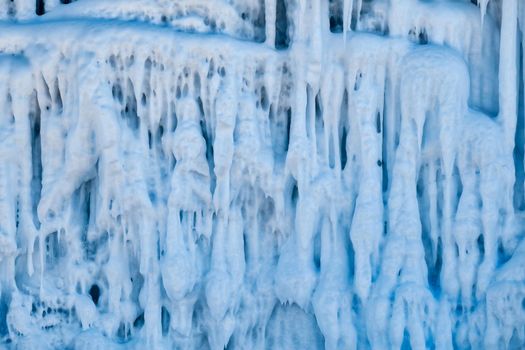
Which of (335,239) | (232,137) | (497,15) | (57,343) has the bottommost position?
(57,343)

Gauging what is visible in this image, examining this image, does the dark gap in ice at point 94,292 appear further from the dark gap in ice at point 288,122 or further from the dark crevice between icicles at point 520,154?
the dark crevice between icicles at point 520,154

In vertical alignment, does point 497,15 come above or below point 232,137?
above

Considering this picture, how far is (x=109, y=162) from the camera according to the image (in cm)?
1903

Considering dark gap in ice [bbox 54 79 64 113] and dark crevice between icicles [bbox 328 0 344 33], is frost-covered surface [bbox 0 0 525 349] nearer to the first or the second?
dark gap in ice [bbox 54 79 64 113]

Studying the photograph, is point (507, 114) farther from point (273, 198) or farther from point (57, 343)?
point (57, 343)

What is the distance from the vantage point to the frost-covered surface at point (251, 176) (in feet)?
62.3

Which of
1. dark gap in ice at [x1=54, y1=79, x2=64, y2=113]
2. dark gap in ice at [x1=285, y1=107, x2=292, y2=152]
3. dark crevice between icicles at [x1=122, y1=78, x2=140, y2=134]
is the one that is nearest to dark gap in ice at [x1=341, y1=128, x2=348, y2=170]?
dark gap in ice at [x1=285, y1=107, x2=292, y2=152]

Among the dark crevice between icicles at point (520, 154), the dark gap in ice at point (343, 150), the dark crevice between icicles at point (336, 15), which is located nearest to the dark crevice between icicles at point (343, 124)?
the dark gap in ice at point (343, 150)

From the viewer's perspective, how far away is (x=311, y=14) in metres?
19.5

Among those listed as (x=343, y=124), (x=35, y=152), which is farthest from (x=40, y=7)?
(x=343, y=124)

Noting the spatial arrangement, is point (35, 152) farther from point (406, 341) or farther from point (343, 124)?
point (406, 341)

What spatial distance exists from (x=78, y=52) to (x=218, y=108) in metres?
Result: 2.16

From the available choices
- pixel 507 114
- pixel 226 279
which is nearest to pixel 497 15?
pixel 507 114

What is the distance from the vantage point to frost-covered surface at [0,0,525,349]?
18984mm
